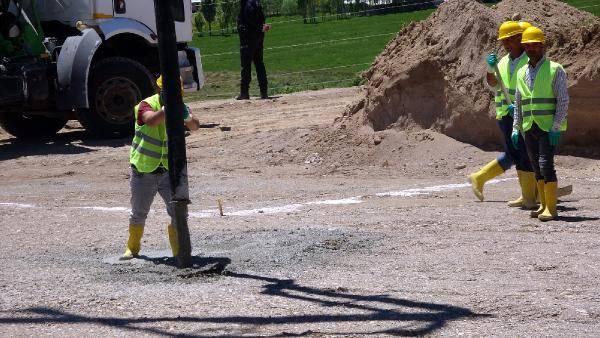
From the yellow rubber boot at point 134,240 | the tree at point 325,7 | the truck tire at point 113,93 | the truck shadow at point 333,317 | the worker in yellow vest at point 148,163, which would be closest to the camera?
the truck shadow at point 333,317

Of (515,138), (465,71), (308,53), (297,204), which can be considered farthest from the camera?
(308,53)

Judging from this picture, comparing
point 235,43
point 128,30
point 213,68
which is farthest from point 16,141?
point 235,43

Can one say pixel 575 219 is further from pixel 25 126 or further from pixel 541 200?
pixel 25 126

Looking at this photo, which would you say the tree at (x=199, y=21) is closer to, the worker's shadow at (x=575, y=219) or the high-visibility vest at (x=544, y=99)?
the high-visibility vest at (x=544, y=99)

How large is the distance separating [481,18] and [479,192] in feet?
12.2

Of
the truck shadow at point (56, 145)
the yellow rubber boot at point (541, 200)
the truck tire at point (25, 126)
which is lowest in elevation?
the truck shadow at point (56, 145)

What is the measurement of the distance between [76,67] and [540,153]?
882cm

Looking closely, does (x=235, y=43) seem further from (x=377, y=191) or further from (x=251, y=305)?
(x=251, y=305)

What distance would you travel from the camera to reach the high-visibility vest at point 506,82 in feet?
37.9

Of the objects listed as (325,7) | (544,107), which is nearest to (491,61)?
(544,107)

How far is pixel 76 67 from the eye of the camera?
57.4ft

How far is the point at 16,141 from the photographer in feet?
63.4

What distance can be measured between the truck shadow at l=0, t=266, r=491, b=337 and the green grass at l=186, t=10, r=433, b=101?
16.5 metres

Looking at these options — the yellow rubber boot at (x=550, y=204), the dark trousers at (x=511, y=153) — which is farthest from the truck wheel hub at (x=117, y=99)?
the yellow rubber boot at (x=550, y=204)
